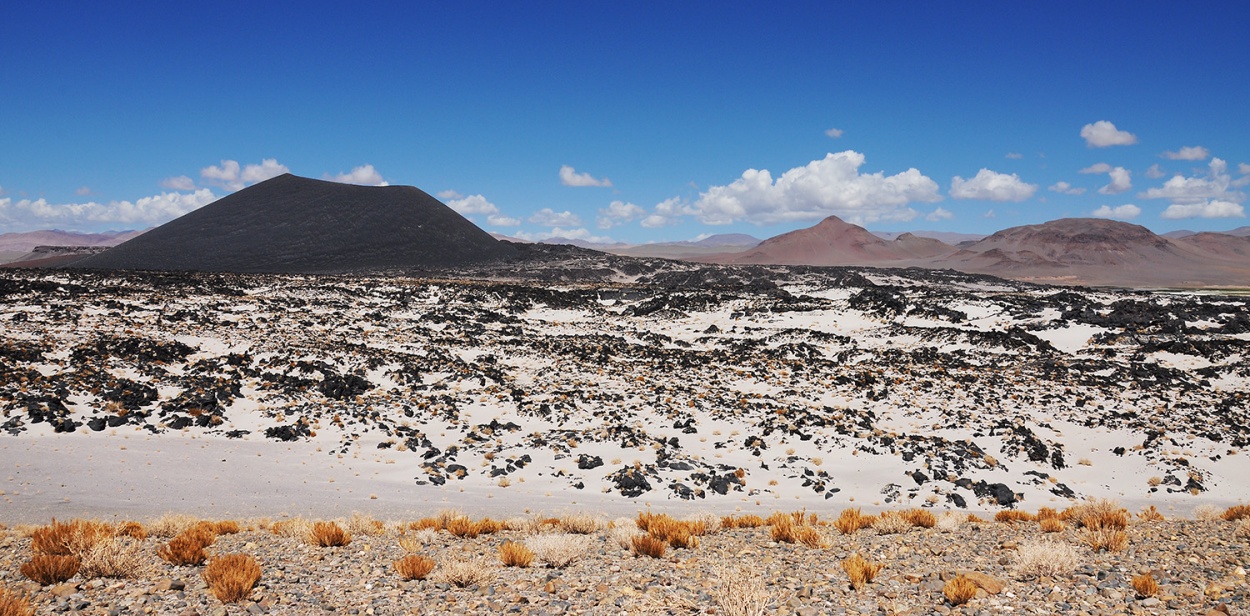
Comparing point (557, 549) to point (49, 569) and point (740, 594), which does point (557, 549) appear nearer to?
point (740, 594)

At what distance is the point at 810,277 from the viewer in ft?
230

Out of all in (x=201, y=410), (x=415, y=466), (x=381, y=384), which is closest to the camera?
(x=415, y=466)

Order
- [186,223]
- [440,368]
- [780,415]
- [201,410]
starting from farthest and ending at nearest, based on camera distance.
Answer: [186,223]
[440,368]
[780,415]
[201,410]

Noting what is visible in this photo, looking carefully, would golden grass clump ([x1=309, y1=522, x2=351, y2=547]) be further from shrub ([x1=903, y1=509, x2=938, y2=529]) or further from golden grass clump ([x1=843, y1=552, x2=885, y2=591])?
shrub ([x1=903, y1=509, x2=938, y2=529])

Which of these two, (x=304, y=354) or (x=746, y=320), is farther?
(x=746, y=320)

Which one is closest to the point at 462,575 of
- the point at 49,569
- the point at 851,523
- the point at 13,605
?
the point at 13,605

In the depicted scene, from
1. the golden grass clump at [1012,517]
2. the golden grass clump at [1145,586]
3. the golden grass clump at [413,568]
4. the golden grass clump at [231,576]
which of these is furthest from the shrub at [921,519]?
the golden grass clump at [231,576]

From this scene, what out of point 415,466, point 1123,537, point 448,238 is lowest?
point 415,466

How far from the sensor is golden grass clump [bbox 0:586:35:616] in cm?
489

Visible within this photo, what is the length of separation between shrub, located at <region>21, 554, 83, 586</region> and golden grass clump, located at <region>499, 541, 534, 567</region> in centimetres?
369

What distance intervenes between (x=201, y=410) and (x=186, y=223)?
95682 millimetres

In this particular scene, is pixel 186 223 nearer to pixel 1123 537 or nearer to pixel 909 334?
pixel 909 334

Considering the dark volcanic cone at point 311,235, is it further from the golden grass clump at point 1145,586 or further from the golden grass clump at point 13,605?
the golden grass clump at point 1145,586

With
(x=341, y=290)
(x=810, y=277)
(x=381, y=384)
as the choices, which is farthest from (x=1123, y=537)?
(x=810, y=277)
